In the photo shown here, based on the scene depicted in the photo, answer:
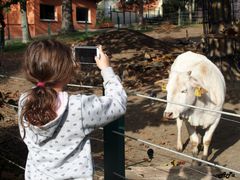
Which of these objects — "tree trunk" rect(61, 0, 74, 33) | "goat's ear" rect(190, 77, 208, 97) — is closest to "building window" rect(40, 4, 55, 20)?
"tree trunk" rect(61, 0, 74, 33)

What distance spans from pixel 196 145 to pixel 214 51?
468 centimetres

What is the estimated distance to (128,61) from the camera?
12898 mm

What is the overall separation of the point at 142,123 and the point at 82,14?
29.0m

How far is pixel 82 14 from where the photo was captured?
3653 centimetres

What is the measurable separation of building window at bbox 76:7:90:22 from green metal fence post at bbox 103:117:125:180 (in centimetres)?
3371

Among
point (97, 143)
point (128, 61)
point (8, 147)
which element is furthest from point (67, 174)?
point (128, 61)

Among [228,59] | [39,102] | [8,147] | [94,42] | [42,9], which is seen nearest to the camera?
[39,102]

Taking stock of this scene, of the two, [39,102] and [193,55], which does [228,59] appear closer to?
[193,55]

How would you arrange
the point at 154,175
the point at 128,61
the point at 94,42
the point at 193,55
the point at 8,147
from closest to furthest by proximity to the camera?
the point at 154,175 → the point at 8,147 → the point at 193,55 → the point at 128,61 → the point at 94,42

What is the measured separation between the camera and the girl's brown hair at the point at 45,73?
Answer: 7.00 feet

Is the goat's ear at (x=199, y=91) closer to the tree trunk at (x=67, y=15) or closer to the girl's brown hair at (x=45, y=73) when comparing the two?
the girl's brown hair at (x=45, y=73)

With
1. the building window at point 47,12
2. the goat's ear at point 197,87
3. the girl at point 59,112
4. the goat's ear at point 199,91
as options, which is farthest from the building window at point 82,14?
the girl at point 59,112

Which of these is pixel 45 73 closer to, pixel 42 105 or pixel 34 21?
pixel 42 105

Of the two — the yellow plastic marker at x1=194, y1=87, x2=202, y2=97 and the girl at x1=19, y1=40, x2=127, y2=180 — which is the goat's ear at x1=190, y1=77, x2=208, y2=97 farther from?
the girl at x1=19, y1=40, x2=127, y2=180
